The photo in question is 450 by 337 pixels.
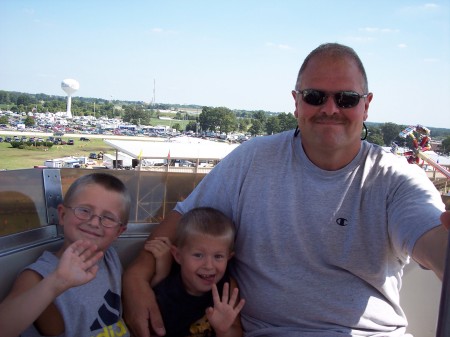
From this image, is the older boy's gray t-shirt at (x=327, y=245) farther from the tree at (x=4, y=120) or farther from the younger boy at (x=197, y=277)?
the tree at (x=4, y=120)

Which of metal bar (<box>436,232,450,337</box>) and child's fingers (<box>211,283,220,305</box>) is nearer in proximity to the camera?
metal bar (<box>436,232,450,337</box>)

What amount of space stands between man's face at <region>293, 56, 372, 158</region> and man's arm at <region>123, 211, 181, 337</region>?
0.88m

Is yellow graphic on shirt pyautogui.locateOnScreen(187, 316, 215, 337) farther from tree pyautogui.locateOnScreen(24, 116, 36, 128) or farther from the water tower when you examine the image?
the water tower

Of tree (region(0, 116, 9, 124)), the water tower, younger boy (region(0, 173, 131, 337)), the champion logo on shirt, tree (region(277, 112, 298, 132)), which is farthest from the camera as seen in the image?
the water tower

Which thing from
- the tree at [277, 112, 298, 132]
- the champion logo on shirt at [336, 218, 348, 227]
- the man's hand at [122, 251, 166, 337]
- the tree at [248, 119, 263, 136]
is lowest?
the man's hand at [122, 251, 166, 337]

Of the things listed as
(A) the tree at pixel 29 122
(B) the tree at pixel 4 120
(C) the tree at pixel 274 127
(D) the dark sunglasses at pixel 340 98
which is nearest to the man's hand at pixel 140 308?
(D) the dark sunglasses at pixel 340 98

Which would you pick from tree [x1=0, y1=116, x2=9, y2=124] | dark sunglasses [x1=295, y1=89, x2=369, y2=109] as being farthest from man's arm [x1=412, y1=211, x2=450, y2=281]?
tree [x1=0, y1=116, x2=9, y2=124]

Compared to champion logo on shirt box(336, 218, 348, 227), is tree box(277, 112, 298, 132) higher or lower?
higher

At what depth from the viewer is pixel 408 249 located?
64.2 inches

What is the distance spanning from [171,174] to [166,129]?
176ft

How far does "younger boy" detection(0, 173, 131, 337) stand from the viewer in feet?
4.55

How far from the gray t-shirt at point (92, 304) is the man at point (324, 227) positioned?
0.06 metres

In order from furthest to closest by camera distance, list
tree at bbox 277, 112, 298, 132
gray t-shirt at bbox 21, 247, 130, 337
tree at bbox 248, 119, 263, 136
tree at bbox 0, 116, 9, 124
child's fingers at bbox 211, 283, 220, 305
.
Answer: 1. tree at bbox 0, 116, 9, 124
2. tree at bbox 248, 119, 263, 136
3. tree at bbox 277, 112, 298, 132
4. child's fingers at bbox 211, 283, 220, 305
5. gray t-shirt at bbox 21, 247, 130, 337

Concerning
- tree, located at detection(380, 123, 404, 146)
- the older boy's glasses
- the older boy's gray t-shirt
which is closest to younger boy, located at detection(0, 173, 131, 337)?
the older boy's glasses
